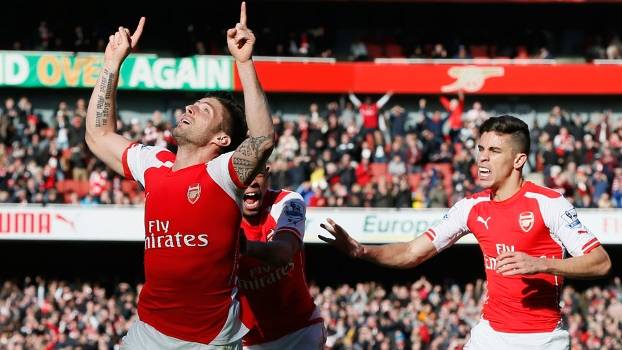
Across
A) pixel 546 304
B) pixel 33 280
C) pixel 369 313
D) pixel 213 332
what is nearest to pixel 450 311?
pixel 369 313

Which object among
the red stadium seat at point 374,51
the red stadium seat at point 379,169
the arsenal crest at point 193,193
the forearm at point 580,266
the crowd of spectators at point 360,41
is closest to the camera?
the arsenal crest at point 193,193

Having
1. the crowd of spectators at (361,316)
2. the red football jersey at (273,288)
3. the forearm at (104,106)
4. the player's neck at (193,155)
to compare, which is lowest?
the crowd of spectators at (361,316)

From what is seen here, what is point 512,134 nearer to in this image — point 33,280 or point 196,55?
point 33,280

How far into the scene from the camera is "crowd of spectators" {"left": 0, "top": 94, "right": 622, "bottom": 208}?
22906 mm

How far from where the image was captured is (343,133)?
25062 millimetres

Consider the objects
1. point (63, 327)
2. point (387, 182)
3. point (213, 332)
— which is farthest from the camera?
point (387, 182)

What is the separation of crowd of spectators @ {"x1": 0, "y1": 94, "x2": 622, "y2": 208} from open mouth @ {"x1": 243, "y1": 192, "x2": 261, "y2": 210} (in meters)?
15.1

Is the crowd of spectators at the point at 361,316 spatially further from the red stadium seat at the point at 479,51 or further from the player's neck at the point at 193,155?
the player's neck at the point at 193,155

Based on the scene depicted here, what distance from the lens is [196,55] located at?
26953mm

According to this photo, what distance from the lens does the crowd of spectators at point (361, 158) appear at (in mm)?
22906

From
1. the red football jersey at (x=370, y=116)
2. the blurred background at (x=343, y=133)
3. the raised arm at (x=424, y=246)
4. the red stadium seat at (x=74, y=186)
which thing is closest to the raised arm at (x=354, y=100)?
the blurred background at (x=343, y=133)

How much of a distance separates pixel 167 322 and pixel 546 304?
2837 mm

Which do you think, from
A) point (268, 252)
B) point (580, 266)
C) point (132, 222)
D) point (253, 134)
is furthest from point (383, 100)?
point (253, 134)

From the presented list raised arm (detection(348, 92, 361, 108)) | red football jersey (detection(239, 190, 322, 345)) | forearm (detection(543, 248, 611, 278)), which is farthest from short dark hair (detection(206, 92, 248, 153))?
raised arm (detection(348, 92, 361, 108))
